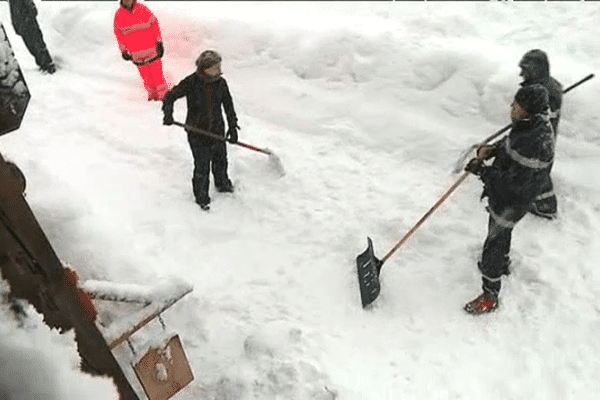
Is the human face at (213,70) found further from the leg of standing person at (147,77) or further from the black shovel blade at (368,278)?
the leg of standing person at (147,77)

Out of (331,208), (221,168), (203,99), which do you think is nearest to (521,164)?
(331,208)

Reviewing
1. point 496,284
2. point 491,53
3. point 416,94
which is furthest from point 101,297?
point 491,53

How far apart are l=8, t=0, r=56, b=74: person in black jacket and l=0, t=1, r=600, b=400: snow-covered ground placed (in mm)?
280

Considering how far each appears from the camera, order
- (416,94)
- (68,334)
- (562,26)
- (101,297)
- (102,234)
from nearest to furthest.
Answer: (68,334) < (101,297) < (102,234) < (416,94) < (562,26)

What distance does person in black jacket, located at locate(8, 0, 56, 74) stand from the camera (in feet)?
24.3

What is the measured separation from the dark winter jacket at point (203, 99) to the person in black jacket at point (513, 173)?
2391mm

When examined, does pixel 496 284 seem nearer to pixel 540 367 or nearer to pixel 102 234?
pixel 540 367

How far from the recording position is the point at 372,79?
676 cm

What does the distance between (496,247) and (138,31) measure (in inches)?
201

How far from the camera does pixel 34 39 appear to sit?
7719mm

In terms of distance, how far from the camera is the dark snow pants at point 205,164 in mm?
5051

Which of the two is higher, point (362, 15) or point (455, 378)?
point (362, 15)

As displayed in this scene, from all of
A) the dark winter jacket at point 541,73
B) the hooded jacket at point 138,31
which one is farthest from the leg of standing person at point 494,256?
the hooded jacket at point 138,31

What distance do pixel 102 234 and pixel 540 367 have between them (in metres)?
3.87
